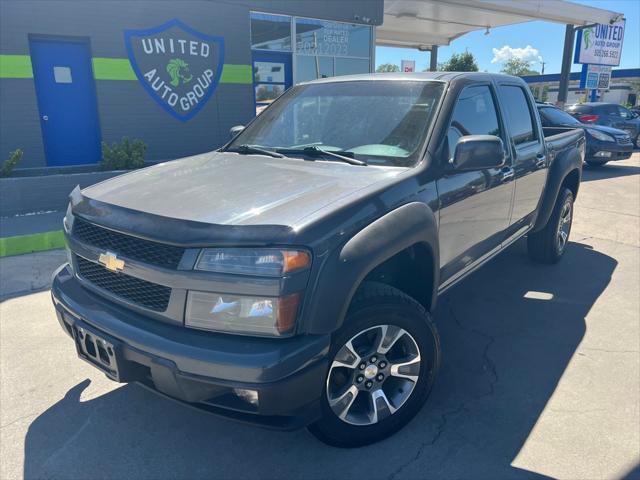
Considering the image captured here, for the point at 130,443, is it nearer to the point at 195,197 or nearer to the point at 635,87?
the point at 195,197

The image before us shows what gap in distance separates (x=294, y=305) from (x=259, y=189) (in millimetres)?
744

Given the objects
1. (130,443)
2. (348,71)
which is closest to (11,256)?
(130,443)

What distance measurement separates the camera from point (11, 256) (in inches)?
229

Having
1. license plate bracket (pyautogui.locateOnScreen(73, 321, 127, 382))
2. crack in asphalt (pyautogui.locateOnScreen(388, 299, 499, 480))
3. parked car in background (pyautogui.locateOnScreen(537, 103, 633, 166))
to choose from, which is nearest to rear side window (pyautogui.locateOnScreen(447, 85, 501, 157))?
crack in asphalt (pyautogui.locateOnScreen(388, 299, 499, 480))

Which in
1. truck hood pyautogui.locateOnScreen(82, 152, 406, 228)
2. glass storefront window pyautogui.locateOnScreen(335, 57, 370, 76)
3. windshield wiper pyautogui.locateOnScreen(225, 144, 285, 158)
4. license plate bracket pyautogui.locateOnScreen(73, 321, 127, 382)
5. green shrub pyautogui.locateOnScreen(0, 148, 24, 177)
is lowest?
license plate bracket pyautogui.locateOnScreen(73, 321, 127, 382)

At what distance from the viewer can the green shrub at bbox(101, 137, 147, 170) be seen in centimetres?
821

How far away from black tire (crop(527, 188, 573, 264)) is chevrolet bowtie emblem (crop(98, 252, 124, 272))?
169 inches

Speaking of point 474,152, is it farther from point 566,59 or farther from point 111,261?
point 566,59

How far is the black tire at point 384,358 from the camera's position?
7.84ft

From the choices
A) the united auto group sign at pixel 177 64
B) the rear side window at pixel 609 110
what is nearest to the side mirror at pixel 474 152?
the united auto group sign at pixel 177 64

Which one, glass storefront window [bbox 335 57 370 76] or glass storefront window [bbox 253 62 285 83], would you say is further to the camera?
glass storefront window [bbox 335 57 370 76]

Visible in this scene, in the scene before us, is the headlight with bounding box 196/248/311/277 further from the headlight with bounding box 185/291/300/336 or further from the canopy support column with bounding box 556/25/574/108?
the canopy support column with bounding box 556/25/574/108

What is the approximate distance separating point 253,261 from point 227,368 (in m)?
0.44

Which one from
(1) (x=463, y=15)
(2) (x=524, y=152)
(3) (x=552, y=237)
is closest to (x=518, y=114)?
(2) (x=524, y=152)
